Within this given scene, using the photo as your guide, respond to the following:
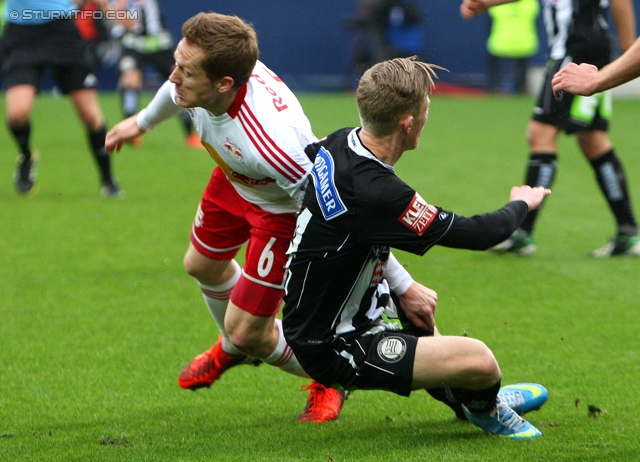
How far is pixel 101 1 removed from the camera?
26.1 ft

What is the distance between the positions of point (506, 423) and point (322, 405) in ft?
2.31

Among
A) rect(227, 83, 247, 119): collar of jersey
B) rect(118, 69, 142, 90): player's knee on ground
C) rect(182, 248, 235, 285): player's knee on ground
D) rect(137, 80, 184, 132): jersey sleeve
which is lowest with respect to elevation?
rect(118, 69, 142, 90): player's knee on ground

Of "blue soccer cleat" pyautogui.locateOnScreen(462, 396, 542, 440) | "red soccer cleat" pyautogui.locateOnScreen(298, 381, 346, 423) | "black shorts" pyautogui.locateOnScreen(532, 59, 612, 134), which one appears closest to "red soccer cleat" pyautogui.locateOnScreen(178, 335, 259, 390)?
"red soccer cleat" pyautogui.locateOnScreen(298, 381, 346, 423)

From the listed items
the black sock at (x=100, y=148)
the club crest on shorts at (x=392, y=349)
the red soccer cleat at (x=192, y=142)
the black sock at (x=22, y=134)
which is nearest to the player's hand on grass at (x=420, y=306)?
the club crest on shorts at (x=392, y=349)

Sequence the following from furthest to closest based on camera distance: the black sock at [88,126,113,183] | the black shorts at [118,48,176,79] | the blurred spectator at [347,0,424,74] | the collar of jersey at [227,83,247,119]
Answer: the blurred spectator at [347,0,424,74] → the black shorts at [118,48,176,79] → the black sock at [88,126,113,183] → the collar of jersey at [227,83,247,119]

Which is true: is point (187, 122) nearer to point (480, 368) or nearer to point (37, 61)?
point (37, 61)

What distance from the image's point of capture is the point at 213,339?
4.63 meters

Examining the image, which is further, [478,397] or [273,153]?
[273,153]

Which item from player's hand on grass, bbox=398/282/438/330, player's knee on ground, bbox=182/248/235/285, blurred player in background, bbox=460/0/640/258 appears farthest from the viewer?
blurred player in background, bbox=460/0/640/258

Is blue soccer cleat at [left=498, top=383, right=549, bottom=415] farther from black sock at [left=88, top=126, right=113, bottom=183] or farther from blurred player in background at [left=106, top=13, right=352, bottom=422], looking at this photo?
black sock at [left=88, top=126, right=113, bottom=183]

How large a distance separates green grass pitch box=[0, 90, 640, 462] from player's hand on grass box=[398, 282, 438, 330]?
40cm

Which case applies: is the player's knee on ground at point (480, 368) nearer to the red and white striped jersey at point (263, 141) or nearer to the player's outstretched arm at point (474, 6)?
Answer: the red and white striped jersey at point (263, 141)

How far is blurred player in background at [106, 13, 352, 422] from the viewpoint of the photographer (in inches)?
135

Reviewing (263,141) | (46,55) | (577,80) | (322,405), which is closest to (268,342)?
(322,405)
